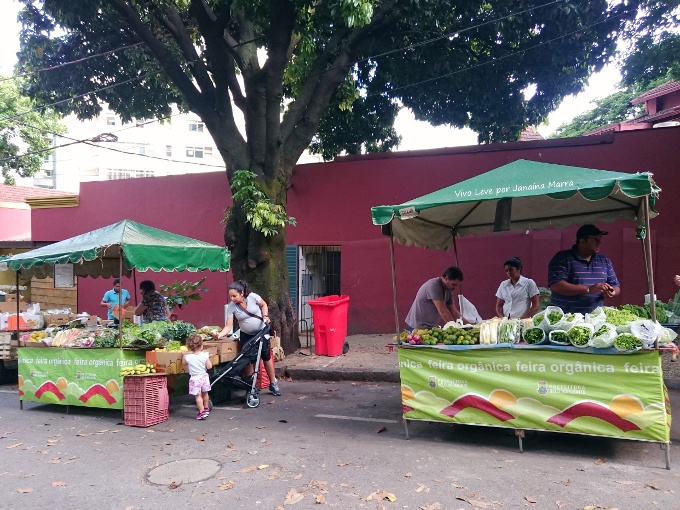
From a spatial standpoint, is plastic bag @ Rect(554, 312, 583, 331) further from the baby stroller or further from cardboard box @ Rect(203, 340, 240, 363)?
cardboard box @ Rect(203, 340, 240, 363)

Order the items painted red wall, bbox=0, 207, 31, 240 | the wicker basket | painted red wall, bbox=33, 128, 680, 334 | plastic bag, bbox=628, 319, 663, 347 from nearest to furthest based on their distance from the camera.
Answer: plastic bag, bbox=628, 319, 663, 347
the wicker basket
painted red wall, bbox=33, 128, 680, 334
painted red wall, bbox=0, 207, 31, 240

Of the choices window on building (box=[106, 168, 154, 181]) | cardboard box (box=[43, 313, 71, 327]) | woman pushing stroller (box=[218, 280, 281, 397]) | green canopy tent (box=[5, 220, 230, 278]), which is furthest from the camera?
window on building (box=[106, 168, 154, 181])

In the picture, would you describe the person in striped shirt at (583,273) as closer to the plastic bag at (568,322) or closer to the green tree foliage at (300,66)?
the plastic bag at (568,322)

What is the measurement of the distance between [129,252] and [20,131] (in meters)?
19.3

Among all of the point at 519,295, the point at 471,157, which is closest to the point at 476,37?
the point at 471,157

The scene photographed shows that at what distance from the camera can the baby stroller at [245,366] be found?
7.58m

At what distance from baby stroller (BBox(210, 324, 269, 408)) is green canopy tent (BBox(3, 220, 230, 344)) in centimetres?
155

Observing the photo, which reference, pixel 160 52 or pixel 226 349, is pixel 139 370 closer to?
pixel 226 349

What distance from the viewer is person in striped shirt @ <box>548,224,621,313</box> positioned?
20.5 feet

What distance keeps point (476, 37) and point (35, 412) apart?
10.5 metres

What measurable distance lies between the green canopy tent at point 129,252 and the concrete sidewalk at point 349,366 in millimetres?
2203

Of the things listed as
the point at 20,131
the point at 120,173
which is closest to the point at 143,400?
the point at 20,131

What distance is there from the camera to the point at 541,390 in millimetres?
5371

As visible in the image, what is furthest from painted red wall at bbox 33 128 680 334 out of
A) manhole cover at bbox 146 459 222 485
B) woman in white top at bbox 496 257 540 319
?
manhole cover at bbox 146 459 222 485
